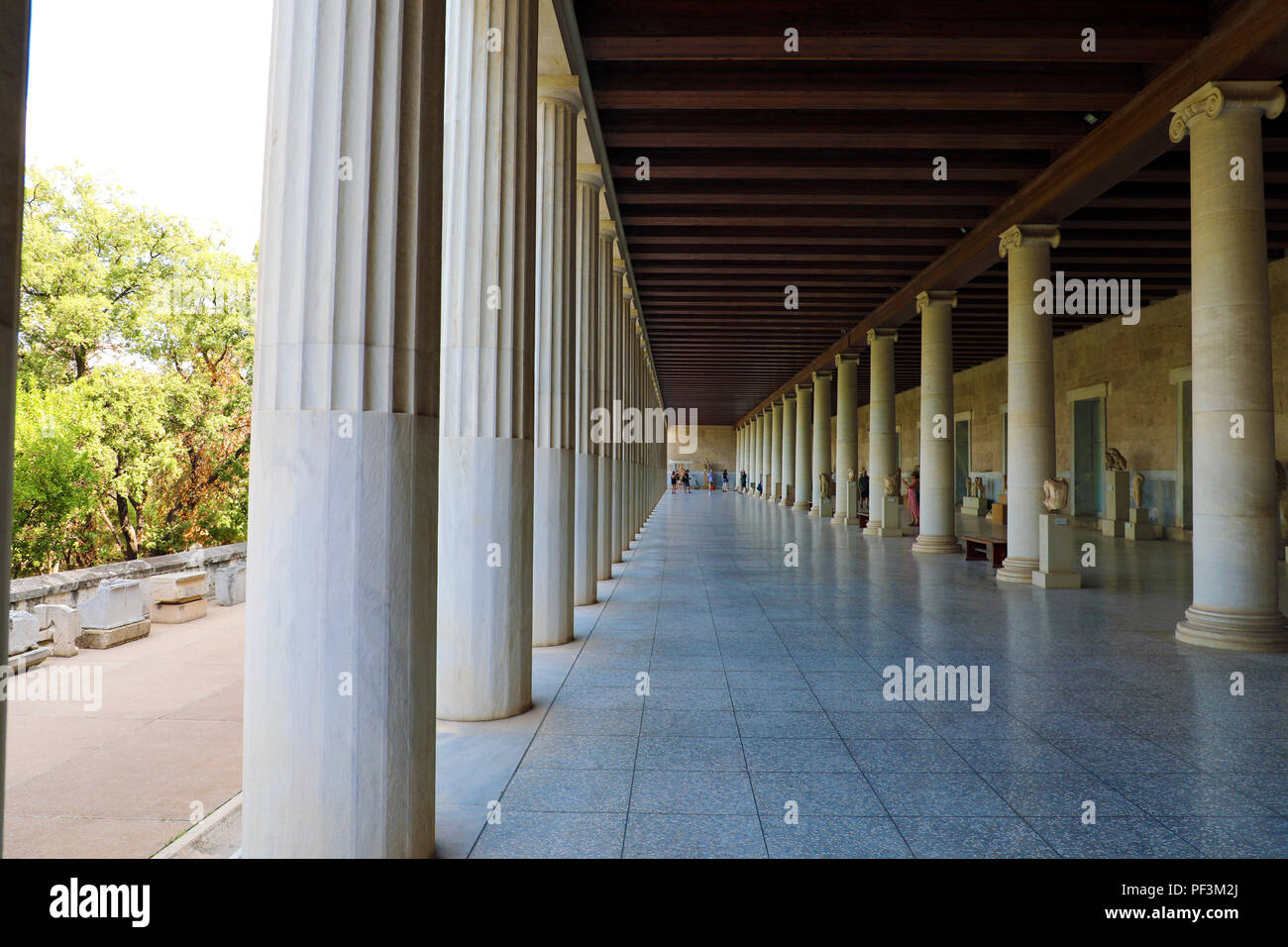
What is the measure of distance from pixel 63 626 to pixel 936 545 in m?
18.1

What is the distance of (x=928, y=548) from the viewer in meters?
20.6

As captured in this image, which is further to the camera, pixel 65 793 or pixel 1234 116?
pixel 1234 116

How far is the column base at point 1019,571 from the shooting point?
1512cm

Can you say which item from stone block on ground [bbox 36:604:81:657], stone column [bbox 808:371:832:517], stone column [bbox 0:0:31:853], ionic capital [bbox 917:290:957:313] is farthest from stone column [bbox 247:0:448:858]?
stone column [bbox 808:371:832:517]

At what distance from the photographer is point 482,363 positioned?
21.7ft

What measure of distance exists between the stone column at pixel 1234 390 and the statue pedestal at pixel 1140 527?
16843 millimetres

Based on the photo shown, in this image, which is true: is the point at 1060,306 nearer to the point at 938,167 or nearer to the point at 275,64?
the point at 938,167

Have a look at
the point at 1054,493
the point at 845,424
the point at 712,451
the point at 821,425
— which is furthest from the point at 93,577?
the point at 712,451

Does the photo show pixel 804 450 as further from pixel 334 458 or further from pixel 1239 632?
pixel 334 458

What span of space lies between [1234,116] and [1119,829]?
376 inches

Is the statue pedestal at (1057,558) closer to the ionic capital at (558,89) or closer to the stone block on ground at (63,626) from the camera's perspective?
the ionic capital at (558,89)

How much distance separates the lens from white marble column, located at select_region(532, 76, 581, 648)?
31.4ft

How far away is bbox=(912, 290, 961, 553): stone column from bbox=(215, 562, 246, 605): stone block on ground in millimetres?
16050
